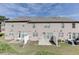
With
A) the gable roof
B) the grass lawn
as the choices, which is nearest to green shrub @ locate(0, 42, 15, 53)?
the grass lawn

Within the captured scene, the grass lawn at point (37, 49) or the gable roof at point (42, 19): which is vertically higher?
the gable roof at point (42, 19)

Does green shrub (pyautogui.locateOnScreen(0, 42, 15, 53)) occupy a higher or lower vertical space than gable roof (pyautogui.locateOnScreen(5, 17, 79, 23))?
lower

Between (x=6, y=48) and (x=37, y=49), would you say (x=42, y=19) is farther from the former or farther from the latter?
(x=6, y=48)

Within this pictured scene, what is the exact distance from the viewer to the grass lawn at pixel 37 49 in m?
5.55

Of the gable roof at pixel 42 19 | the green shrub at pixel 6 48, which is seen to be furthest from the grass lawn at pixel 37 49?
the gable roof at pixel 42 19

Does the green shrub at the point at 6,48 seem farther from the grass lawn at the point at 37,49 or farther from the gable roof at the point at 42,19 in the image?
the gable roof at the point at 42,19

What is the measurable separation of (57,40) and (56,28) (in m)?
0.22

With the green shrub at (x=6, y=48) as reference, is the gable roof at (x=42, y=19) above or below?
above

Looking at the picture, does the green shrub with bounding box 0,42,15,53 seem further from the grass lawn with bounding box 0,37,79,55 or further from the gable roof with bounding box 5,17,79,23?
the gable roof with bounding box 5,17,79,23

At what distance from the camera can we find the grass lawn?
555 cm

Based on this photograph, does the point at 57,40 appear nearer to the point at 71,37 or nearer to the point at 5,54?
the point at 71,37

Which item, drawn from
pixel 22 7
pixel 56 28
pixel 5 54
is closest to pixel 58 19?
pixel 56 28
